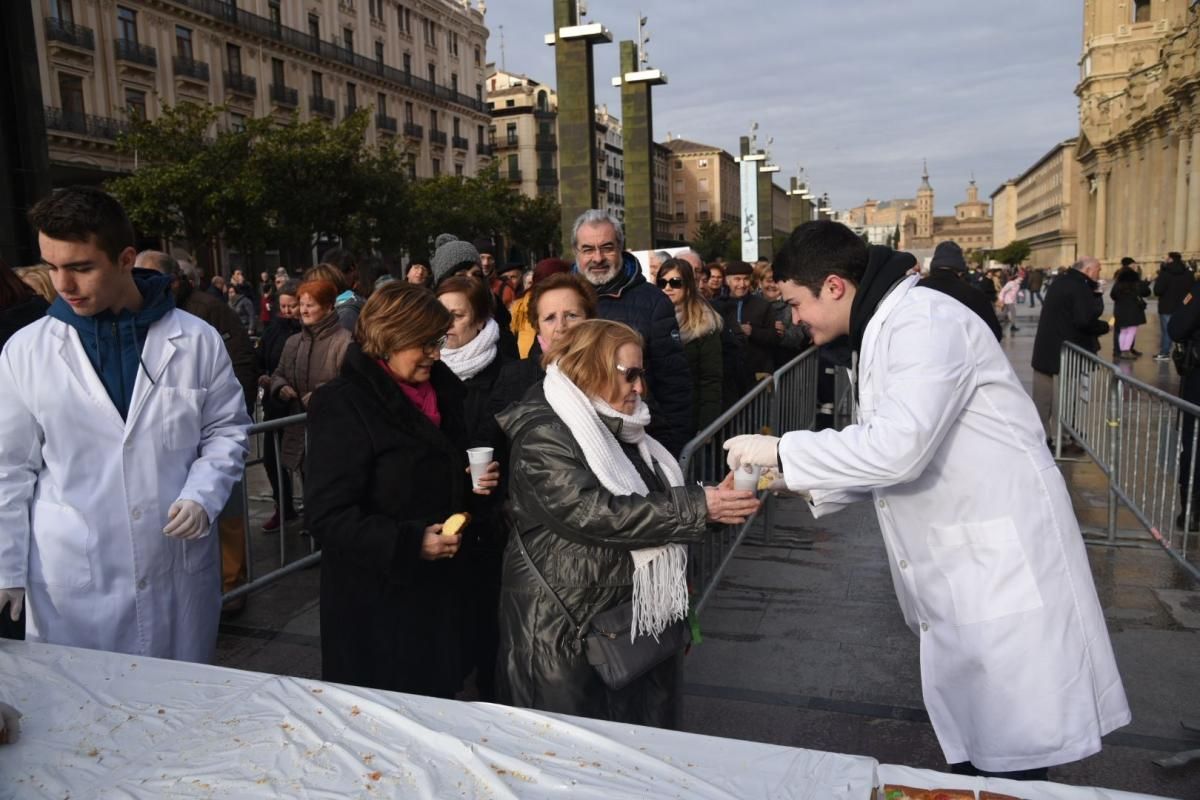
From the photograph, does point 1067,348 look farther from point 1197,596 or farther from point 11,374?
point 11,374

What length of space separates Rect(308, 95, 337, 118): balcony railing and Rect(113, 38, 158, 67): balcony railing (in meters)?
10.2

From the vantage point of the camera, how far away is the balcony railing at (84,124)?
30844 millimetres

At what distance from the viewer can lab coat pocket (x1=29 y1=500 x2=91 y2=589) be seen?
2590 mm

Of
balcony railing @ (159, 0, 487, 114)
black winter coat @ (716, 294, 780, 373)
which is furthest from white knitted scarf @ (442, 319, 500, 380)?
balcony railing @ (159, 0, 487, 114)

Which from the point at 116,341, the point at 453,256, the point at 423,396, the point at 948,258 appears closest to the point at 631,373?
→ the point at 423,396

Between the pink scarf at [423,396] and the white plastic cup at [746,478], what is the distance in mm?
1099

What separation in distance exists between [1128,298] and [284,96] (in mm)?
38220

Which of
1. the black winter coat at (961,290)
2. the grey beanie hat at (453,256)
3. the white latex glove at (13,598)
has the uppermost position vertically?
the grey beanie hat at (453,256)

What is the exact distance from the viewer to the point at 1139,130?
194ft

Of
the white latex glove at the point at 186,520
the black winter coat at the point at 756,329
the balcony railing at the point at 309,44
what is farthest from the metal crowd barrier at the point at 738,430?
the balcony railing at the point at 309,44

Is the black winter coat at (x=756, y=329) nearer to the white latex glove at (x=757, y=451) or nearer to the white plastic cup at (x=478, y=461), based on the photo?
the white plastic cup at (x=478, y=461)

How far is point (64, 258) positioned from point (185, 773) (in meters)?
1.51

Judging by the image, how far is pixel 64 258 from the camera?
2.53 meters

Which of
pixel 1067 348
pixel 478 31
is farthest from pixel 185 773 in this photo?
pixel 478 31
